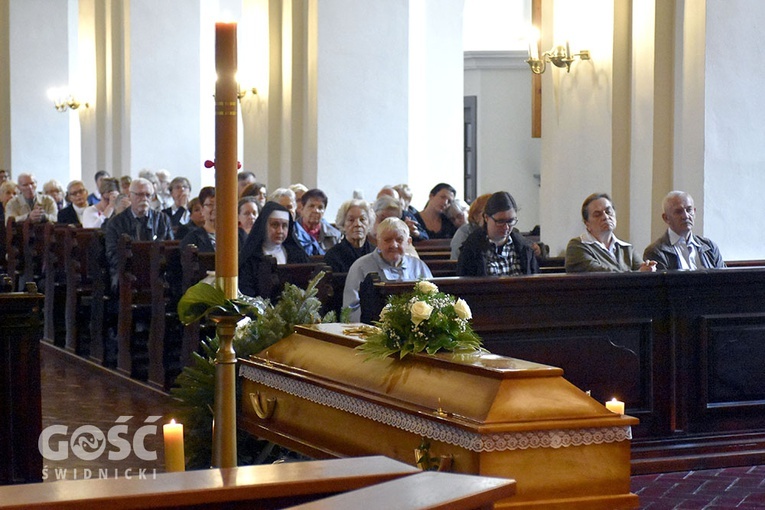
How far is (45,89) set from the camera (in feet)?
68.7

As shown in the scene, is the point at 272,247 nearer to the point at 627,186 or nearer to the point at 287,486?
the point at 627,186

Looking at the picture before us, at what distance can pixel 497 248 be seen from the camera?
678cm

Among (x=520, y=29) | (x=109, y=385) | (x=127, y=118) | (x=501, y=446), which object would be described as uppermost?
(x=520, y=29)

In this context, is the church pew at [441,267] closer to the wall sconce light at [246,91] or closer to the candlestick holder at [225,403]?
the candlestick holder at [225,403]

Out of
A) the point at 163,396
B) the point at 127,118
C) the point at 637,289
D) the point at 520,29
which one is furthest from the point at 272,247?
the point at 520,29

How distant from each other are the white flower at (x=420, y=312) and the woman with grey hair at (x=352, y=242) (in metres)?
4.17

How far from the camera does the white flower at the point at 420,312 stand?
10.6ft

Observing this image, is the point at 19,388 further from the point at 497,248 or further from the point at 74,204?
the point at 74,204

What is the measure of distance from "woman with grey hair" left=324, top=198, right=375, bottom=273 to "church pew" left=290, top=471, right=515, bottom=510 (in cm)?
551

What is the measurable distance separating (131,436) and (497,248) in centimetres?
226

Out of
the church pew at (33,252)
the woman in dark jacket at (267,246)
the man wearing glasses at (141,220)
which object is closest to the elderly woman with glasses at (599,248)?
the woman in dark jacket at (267,246)

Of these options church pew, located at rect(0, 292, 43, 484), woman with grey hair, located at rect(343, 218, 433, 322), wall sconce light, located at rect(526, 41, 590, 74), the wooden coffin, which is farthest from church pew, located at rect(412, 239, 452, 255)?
the wooden coffin

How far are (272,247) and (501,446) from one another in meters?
5.41

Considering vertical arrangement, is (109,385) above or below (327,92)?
below
